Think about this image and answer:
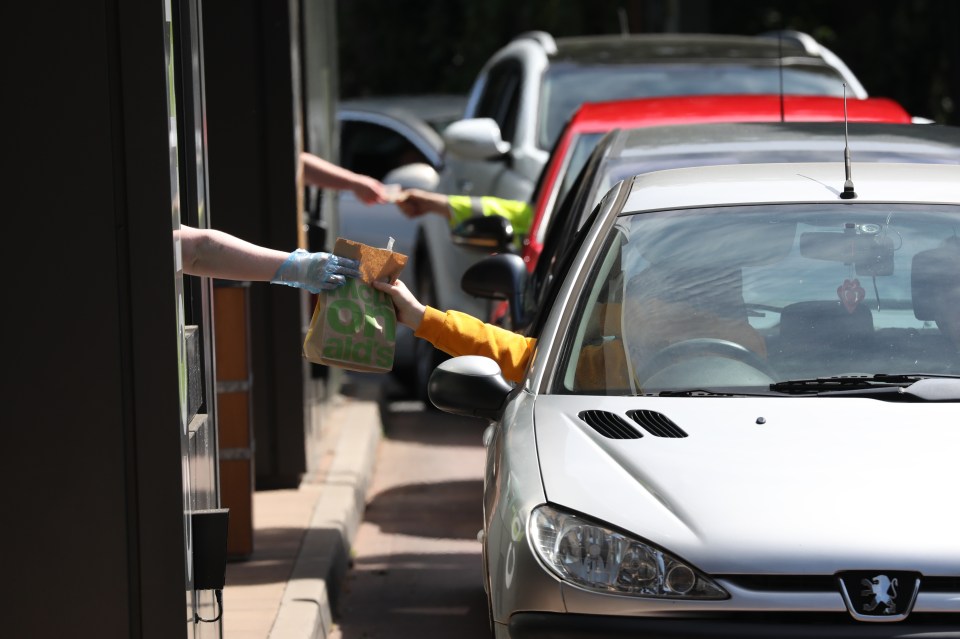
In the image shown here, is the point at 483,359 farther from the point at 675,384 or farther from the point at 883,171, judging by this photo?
the point at 883,171

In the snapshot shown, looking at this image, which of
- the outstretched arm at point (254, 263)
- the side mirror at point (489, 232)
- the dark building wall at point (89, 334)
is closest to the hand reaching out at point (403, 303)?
the outstretched arm at point (254, 263)

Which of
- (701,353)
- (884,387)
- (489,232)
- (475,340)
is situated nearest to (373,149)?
(489,232)

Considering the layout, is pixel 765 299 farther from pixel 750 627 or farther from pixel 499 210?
pixel 499 210

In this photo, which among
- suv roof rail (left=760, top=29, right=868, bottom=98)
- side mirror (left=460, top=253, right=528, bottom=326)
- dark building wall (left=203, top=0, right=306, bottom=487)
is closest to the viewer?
side mirror (left=460, top=253, right=528, bottom=326)

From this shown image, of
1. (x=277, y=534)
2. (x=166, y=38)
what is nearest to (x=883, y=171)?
(x=166, y=38)

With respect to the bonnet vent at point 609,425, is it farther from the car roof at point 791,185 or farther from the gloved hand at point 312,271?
the car roof at point 791,185

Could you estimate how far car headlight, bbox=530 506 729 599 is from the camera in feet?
12.0

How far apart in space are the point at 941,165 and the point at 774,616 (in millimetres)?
2063

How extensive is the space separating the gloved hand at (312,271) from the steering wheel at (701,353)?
0.85 meters

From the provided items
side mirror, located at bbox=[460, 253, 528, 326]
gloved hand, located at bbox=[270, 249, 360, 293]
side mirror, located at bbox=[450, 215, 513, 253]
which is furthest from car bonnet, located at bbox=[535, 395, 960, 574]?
side mirror, located at bbox=[450, 215, 513, 253]

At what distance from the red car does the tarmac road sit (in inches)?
41.0

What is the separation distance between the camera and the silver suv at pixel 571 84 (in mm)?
8508

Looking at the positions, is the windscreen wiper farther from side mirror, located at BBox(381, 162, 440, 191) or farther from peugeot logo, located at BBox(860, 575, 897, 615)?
side mirror, located at BBox(381, 162, 440, 191)

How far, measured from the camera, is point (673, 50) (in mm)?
9422
